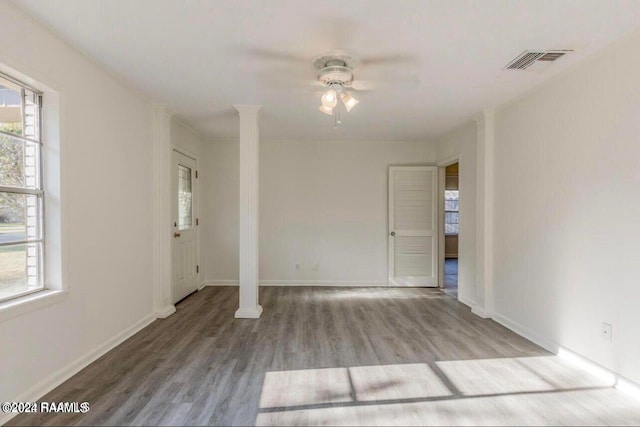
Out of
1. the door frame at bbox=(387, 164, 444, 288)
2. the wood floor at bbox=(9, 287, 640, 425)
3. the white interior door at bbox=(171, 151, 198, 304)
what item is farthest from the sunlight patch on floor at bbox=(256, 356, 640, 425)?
the door frame at bbox=(387, 164, 444, 288)

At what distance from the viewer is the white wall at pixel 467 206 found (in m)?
4.48

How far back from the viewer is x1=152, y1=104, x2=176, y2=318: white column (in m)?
3.90

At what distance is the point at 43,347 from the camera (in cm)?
225

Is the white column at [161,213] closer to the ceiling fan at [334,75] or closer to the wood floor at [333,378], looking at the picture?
the wood floor at [333,378]

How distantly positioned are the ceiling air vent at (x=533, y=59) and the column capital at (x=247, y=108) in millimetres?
2532

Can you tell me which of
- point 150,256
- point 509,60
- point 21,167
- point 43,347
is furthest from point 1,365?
point 509,60

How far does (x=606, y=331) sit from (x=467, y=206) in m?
2.37

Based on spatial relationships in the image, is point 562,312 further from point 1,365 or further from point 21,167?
point 21,167

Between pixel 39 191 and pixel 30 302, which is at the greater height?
pixel 39 191

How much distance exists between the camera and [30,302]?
7.03 feet

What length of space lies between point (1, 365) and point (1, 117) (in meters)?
1.50

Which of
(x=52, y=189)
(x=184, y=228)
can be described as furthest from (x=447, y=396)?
(x=184, y=228)

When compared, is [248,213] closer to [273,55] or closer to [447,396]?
[273,55]

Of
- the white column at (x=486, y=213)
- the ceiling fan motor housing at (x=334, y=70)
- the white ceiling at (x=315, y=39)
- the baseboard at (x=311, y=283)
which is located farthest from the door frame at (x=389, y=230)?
the ceiling fan motor housing at (x=334, y=70)
